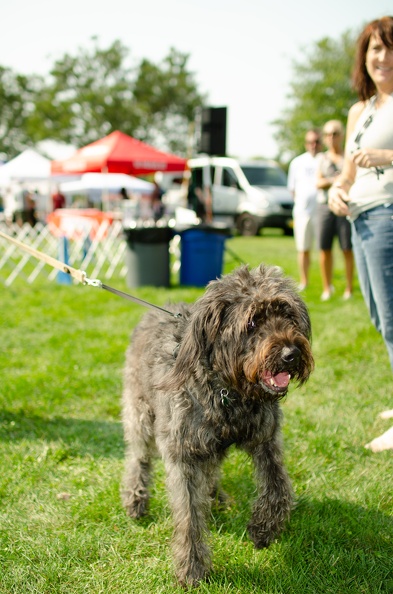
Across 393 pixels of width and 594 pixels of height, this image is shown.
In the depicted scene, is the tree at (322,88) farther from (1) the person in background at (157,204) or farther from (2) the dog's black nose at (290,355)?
(2) the dog's black nose at (290,355)

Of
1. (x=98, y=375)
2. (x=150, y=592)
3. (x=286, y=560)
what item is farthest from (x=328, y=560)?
→ (x=98, y=375)

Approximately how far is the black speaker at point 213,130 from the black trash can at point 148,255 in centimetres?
431

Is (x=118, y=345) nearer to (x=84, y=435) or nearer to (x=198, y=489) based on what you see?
(x=84, y=435)

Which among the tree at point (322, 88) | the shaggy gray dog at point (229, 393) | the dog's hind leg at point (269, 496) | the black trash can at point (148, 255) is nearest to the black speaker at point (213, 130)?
the black trash can at point (148, 255)

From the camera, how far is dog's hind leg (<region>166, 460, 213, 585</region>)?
2.70 m

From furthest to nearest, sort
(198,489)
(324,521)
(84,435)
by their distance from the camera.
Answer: (84,435) < (324,521) < (198,489)

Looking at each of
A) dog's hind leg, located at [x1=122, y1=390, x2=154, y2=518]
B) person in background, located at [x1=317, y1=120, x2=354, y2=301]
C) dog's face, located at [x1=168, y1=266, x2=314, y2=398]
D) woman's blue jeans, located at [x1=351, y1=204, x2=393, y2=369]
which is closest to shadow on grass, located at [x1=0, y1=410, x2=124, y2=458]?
dog's hind leg, located at [x1=122, y1=390, x2=154, y2=518]

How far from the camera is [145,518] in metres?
3.32

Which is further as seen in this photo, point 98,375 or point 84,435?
point 98,375

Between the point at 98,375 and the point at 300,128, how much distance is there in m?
38.2

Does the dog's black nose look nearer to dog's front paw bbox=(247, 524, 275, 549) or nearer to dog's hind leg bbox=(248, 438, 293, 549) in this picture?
dog's hind leg bbox=(248, 438, 293, 549)

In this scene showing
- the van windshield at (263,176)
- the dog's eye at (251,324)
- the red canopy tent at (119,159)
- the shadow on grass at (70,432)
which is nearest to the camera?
the dog's eye at (251,324)

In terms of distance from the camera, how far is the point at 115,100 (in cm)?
4869

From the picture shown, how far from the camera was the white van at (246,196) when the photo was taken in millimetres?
22359
